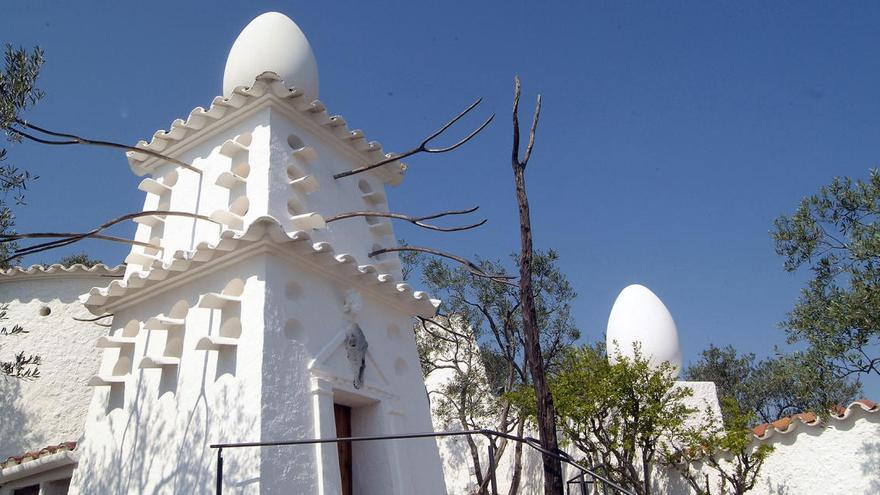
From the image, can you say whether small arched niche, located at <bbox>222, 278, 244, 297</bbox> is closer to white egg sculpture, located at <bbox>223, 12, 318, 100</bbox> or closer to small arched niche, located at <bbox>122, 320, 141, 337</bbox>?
small arched niche, located at <bbox>122, 320, 141, 337</bbox>

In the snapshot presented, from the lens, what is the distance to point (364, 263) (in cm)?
998

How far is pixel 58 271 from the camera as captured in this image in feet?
42.1

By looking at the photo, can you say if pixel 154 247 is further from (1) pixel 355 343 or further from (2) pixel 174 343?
(1) pixel 355 343

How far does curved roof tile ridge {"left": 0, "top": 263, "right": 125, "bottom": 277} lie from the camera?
1253cm

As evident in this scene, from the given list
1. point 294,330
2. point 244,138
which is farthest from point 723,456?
point 244,138

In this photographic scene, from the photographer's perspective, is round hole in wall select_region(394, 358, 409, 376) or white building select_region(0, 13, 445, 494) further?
round hole in wall select_region(394, 358, 409, 376)

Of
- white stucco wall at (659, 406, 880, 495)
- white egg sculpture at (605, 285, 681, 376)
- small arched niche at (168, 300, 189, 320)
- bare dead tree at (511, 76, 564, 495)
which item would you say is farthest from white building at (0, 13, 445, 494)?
white egg sculpture at (605, 285, 681, 376)

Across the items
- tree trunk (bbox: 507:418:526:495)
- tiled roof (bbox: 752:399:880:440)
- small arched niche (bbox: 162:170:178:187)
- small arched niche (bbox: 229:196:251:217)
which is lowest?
tiled roof (bbox: 752:399:880:440)

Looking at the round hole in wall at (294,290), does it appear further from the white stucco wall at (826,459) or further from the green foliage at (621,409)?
the white stucco wall at (826,459)

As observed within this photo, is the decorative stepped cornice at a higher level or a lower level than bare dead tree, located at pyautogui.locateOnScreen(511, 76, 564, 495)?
higher

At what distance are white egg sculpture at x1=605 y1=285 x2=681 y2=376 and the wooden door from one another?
24.3 ft

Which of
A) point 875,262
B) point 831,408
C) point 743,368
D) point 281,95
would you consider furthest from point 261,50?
point 743,368

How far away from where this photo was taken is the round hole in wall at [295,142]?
32.0 ft

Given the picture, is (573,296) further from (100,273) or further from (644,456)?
(100,273)
